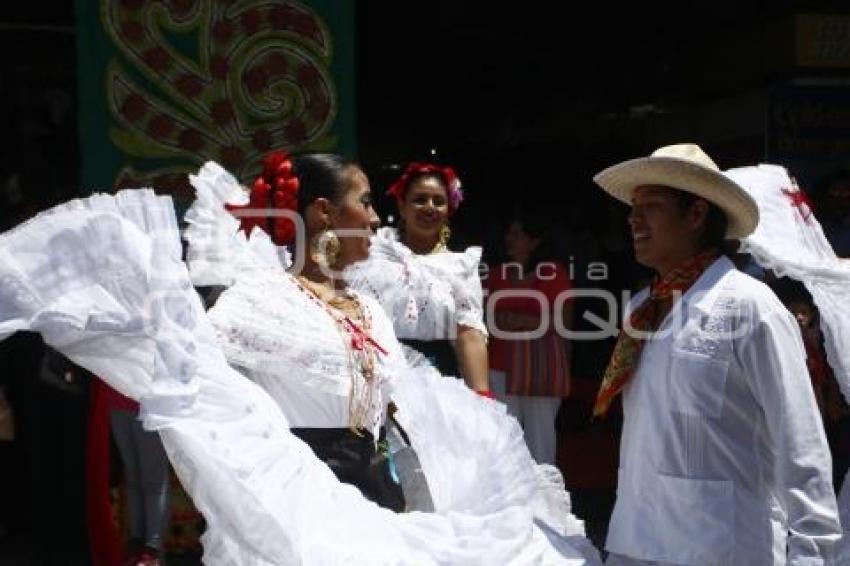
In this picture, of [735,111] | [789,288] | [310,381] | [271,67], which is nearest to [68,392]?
[271,67]

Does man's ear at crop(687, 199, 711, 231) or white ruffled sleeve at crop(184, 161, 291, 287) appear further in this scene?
white ruffled sleeve at crop(184, 161, 291, 287)

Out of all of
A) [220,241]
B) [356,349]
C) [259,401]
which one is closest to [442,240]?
[220,241]

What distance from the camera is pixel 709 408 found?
291cm

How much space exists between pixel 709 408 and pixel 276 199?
1.11 metres

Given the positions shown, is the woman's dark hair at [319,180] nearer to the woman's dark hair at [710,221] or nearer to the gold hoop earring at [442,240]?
the woman's dark hair at [710,221]

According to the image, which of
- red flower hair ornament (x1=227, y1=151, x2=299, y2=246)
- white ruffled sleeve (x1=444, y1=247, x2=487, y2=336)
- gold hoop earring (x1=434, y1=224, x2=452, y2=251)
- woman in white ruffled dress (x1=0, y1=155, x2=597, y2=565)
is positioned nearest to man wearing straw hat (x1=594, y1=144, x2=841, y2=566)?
woman in white ruffled dress (x1=0, y1=155, x2=597, y2=565)

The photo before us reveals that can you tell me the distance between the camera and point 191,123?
6582 millimetres

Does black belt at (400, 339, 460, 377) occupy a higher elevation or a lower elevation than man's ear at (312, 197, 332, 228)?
lower

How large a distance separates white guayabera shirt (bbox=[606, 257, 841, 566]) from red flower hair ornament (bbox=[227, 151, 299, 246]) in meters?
0.91

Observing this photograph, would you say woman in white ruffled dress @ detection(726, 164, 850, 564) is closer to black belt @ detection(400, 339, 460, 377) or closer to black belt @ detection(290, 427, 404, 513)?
black belt @ detection(290, 427, 404, 513)

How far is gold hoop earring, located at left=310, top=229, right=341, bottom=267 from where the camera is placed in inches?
125

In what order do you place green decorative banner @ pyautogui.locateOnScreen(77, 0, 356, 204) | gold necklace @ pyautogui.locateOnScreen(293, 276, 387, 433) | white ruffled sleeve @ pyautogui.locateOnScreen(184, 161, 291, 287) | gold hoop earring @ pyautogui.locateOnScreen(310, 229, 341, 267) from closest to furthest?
gold necklace @ pyautogui.locateOnScreen(293, 276, 387, 433) → gold hoop earring @ pyautogui.locateOnScreen(310, 229, 341, 267) → white ruffled sleeve @ pyautogui.locateOnScreen(184, 161, 291, 287) → green decorative banner @ pyautogui.locateOnScreen(77, 0, 356, 204)

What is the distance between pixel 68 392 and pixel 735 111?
5456 mm

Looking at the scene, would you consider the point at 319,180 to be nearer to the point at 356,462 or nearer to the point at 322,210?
the point at 322,210
